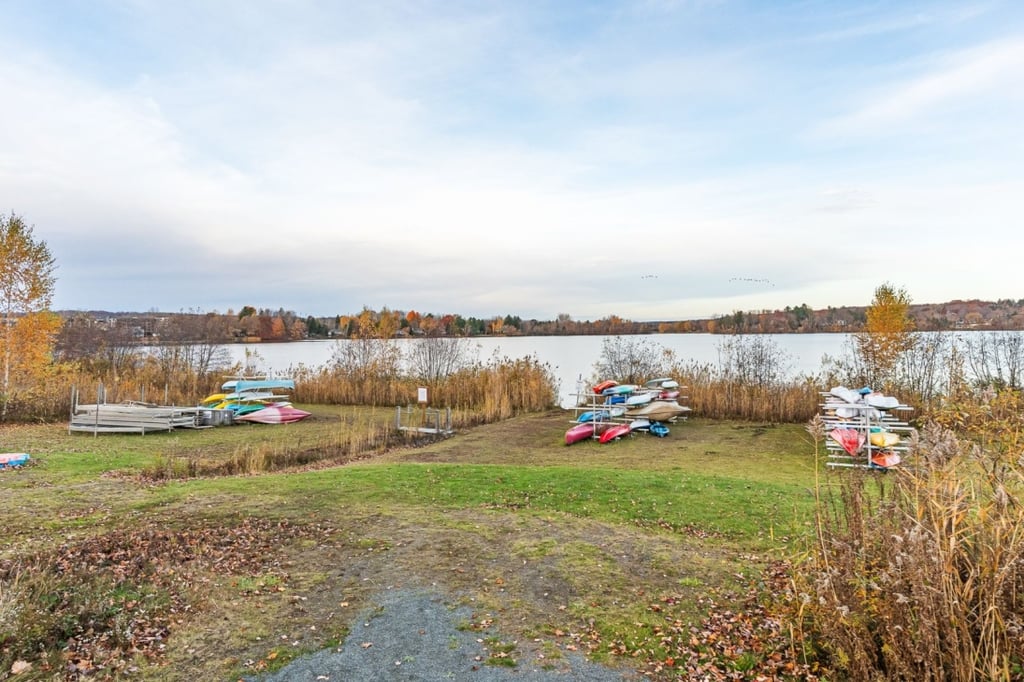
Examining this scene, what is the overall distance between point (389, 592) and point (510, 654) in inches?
45.4

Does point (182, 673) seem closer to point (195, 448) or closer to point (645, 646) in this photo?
point (645, 646)

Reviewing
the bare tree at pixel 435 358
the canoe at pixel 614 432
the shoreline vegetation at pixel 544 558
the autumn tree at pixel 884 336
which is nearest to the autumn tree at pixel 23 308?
the shoreline vegetation at pixel 544 558

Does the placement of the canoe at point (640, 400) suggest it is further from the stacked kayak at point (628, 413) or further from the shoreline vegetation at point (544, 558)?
the shoreline vegetation at point (544, 558)

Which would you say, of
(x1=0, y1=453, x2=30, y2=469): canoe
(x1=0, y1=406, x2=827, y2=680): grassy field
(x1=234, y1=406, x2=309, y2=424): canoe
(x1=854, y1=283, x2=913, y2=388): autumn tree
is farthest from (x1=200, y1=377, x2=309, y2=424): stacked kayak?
(x1=854, y1=283, x2=913, y2=388): autumn tree

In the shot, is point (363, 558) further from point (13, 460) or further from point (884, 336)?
point (884, 336)

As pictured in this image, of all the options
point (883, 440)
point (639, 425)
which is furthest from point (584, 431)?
point (883, 440)

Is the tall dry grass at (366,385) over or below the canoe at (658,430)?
over

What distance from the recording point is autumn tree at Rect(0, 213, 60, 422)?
14844mm

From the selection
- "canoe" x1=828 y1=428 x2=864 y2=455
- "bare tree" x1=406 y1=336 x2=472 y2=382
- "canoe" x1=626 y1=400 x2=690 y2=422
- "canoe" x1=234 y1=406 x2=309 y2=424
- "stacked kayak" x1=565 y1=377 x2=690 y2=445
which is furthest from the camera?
"bare tree" x1=406 y1=336 x2=472 y2=382

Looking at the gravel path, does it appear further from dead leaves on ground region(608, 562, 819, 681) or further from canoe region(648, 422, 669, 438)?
canoe region(648, 422, 669, 438)

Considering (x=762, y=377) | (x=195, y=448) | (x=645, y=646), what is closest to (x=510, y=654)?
Result: (x=645, y=646)

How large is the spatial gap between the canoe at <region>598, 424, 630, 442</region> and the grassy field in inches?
143

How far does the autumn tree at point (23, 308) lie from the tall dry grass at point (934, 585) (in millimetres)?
18123

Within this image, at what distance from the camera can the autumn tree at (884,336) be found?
1689 cm
